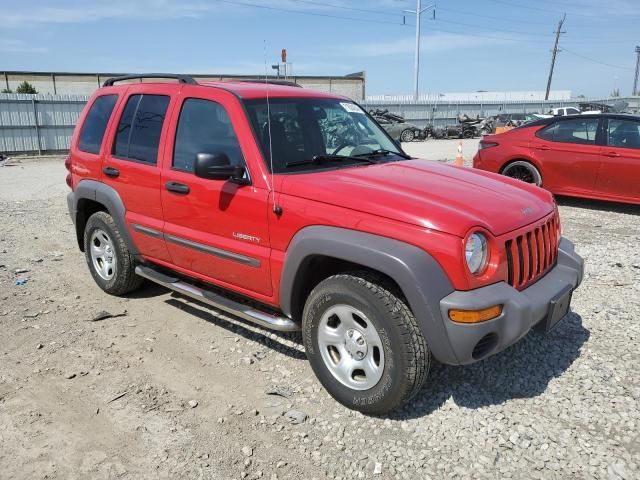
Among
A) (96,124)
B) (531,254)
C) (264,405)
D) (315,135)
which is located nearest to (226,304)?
(264,405)

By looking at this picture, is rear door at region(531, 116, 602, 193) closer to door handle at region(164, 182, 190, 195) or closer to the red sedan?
the red sedan

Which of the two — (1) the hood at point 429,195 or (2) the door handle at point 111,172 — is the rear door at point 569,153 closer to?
(1) the hood at point 429,195

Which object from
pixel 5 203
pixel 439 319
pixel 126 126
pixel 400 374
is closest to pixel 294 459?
pixel 400 374

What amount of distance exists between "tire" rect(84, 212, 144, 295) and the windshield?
1.98m


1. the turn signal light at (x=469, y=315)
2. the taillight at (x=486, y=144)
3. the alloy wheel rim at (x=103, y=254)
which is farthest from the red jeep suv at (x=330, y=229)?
the taillight at (x=486, y=144)

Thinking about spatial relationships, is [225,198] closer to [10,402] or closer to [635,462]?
[10,402]

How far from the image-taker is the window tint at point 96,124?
4.90 m

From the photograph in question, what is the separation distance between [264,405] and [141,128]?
8.30ft

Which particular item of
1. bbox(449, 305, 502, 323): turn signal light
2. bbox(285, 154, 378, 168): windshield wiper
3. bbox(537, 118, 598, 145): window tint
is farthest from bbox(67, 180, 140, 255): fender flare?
bbox(537, 118, 598, 145): window tint

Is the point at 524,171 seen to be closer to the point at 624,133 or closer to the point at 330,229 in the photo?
the point at 624,133

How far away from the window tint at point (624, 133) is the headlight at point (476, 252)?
264 inches

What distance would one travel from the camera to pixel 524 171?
30.5 ft

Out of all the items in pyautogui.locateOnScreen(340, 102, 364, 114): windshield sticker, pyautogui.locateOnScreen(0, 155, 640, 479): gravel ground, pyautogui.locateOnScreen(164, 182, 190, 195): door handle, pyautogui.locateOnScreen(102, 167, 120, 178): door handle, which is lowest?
pyautogui.locateOnScreen(0, 155, 640, 479): gravel ground

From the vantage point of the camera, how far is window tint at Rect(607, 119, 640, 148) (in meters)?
8.17
